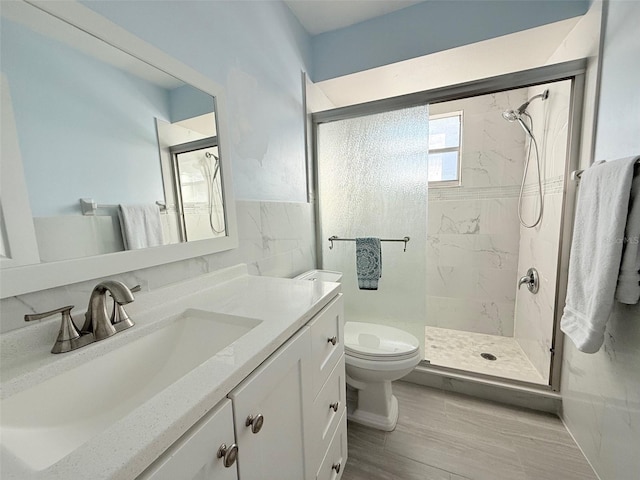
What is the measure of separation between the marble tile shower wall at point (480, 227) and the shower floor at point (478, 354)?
108 millimetres

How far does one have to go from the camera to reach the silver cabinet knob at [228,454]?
1.57 ft

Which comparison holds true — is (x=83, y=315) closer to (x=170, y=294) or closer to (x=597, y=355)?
(x=170, y=294)

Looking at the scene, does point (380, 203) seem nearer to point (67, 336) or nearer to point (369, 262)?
point (369, 262)

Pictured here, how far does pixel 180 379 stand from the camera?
0.49 meters

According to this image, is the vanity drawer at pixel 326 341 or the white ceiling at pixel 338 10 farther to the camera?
the white ceiling at pixel 338 10

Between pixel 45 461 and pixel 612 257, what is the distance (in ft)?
5.47

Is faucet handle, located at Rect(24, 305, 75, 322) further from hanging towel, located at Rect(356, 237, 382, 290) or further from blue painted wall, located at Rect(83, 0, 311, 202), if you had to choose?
hanging towel, located at Rect(356, 237, 382, 290)

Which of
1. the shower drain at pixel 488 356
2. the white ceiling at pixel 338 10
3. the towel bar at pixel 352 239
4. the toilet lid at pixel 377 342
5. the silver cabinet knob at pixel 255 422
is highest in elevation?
the white ceiling at pixel 338 10

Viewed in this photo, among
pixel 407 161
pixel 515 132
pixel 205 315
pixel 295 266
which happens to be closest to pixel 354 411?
pixel 295 266

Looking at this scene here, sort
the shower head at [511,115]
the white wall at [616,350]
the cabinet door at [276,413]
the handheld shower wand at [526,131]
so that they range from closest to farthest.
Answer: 1. the cabinet door at [276,413]
2. the white wall at [616,350]
3. the handheld shower wand at [526,131]
4. the shower head at [511,115]

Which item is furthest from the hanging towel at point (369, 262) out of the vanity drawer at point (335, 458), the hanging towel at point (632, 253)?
the hanging towel at point (632, 253)

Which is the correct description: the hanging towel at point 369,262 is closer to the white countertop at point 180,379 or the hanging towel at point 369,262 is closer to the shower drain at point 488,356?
the white countertop at point 180,379

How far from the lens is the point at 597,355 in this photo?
1184mm

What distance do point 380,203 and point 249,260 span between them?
1014mm
